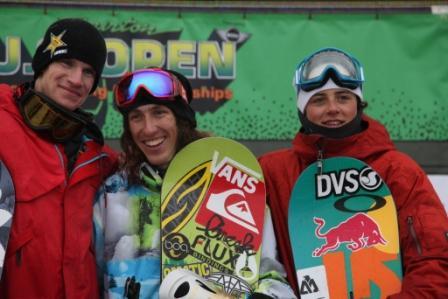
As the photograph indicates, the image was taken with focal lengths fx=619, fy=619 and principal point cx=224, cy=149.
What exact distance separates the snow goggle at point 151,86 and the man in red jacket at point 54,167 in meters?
A: 0.15

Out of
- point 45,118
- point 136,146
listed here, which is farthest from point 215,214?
point 45,118

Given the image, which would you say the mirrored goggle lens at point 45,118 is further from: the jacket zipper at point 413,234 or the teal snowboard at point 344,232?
the jacket zipper at point 413,234

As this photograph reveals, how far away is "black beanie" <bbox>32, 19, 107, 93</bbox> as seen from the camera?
8.46 feet

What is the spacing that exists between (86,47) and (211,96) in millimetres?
1937

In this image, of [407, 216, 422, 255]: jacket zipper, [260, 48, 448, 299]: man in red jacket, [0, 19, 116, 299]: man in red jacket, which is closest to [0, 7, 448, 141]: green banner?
[260, 48, 448, 299]: man in red jacket

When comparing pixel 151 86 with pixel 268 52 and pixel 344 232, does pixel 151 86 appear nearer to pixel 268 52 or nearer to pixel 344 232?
pixel 344 232

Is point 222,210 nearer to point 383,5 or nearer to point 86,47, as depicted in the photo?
point 86,47

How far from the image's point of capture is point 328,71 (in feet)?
8.70

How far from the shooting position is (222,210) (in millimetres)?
2615

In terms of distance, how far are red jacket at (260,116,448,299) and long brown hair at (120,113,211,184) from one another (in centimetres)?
37

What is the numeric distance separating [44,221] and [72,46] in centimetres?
76

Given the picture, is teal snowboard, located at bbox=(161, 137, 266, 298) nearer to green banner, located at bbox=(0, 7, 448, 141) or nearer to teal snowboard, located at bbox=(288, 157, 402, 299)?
teal snowboard, located at bbox=(288, 157, 402, 299)

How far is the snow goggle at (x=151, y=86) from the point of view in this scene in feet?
8.43

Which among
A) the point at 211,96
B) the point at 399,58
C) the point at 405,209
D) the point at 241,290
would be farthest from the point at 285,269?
the point at 399,58
